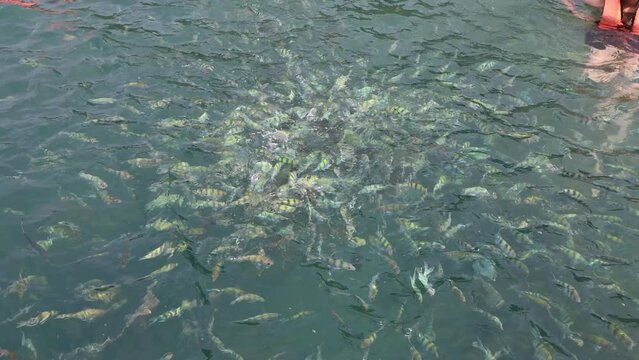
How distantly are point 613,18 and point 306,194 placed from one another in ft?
35.9

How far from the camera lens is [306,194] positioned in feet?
29.3

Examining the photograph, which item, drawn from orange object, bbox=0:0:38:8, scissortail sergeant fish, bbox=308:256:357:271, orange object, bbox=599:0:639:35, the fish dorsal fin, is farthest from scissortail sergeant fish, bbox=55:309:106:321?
the fish dorsal fin

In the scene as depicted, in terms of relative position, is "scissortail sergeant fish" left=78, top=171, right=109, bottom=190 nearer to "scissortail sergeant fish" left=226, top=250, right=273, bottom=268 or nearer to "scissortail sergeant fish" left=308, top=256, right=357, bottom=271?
"scissortail sergeant fish" left=226, top=250, right=273, bottom=268

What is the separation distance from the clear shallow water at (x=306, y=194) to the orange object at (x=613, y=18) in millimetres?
1177

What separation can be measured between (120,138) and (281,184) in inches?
148

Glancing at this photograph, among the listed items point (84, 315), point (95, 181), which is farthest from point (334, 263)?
point (95, 181)

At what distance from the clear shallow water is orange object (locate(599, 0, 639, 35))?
118 centimetres

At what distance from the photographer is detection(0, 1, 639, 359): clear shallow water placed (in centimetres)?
740

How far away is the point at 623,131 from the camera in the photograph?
445 inches

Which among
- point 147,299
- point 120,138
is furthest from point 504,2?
point 147,299

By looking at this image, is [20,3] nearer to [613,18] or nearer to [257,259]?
[257,259]

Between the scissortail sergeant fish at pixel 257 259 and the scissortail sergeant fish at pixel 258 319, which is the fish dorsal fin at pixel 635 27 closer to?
the scissortail sergeant fish at pixel 257 259

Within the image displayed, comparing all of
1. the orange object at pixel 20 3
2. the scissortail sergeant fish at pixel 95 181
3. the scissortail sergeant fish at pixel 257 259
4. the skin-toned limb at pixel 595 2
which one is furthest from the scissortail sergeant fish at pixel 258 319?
the skin-toned limb at pixel 595 2

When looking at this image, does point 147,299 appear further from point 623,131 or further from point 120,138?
point 623,131
